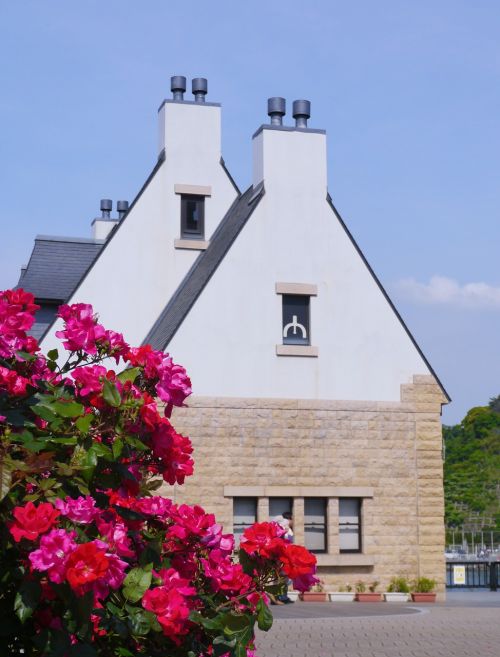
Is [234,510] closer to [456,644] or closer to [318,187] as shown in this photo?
[318,187]

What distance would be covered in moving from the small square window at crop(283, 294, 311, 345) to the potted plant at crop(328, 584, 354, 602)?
5.82m

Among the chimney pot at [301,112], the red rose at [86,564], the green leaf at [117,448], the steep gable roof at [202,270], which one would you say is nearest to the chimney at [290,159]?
the steep gable roof at [202,270]

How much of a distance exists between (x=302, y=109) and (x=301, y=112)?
8 cm

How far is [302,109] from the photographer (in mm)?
31781

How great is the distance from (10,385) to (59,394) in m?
0.31

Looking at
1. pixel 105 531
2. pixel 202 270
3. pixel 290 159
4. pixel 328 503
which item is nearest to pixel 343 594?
pixel 328 503

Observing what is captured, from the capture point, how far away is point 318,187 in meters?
30.4

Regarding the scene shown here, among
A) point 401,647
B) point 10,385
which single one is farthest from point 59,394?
point 401,647

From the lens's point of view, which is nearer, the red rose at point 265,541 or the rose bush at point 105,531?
the rose bush at point 105,531

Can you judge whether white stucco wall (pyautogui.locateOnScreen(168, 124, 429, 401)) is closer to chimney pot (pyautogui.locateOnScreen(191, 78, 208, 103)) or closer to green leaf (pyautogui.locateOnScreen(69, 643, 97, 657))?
chimney pot (pyautogui.locateOnScreen(191, 78, 208, 103))

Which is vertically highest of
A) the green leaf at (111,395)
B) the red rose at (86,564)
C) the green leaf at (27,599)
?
the green leaf at (111,395)

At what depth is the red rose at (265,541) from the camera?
618 centimetres

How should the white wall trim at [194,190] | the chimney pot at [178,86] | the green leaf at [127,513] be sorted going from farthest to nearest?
the chimney pot at [178,86], the white wall trim at [194,190], the green leaf at [127,513]

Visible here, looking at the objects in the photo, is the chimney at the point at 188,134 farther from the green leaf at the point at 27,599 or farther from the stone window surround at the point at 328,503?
the green leaf at the point at 27,599
